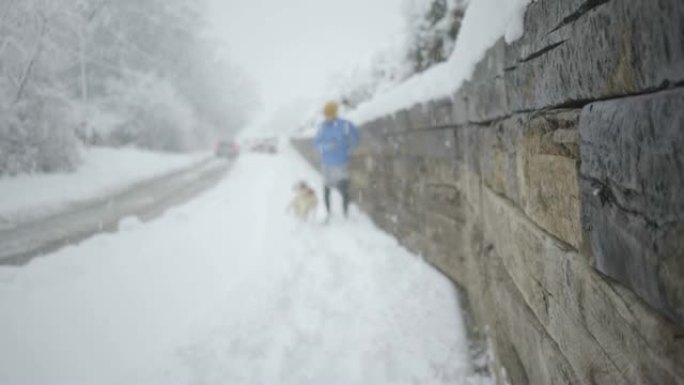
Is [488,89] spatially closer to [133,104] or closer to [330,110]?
[133,104]

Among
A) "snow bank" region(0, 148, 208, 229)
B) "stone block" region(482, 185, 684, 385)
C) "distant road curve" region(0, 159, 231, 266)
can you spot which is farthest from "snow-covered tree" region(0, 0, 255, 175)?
"stone block" region(482, 185, 684, 385)

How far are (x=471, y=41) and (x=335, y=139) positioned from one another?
481 cm

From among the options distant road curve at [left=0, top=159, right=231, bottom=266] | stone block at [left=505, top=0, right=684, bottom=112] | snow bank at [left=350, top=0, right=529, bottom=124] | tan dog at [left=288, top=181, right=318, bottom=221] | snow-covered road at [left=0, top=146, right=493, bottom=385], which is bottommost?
snow-covered road at [left=0, top=146, right=493, bottom=385]

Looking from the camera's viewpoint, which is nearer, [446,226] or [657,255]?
[657,255]

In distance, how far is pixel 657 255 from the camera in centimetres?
99

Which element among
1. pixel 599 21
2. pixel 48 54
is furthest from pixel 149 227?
pixel 599 21

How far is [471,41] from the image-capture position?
3479mm

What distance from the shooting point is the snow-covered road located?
3.01 m

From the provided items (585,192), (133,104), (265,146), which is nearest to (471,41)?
(585,192)

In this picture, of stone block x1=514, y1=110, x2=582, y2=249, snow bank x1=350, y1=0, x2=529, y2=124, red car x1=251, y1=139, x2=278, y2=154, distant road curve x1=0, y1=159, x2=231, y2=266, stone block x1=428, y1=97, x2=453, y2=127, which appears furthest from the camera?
red car x1=251, y1=139, x2=278, y2=154

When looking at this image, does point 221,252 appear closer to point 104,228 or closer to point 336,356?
point 104,228

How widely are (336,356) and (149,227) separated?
456 cm

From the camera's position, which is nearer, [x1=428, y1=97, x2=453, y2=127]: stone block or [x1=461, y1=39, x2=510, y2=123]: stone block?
[x1=461, y1=39, x2=510, y2=123]: stone block

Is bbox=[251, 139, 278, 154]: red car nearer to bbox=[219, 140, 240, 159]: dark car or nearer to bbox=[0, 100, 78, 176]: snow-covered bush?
bbox=[219, 140, 240, 159]: dark car
